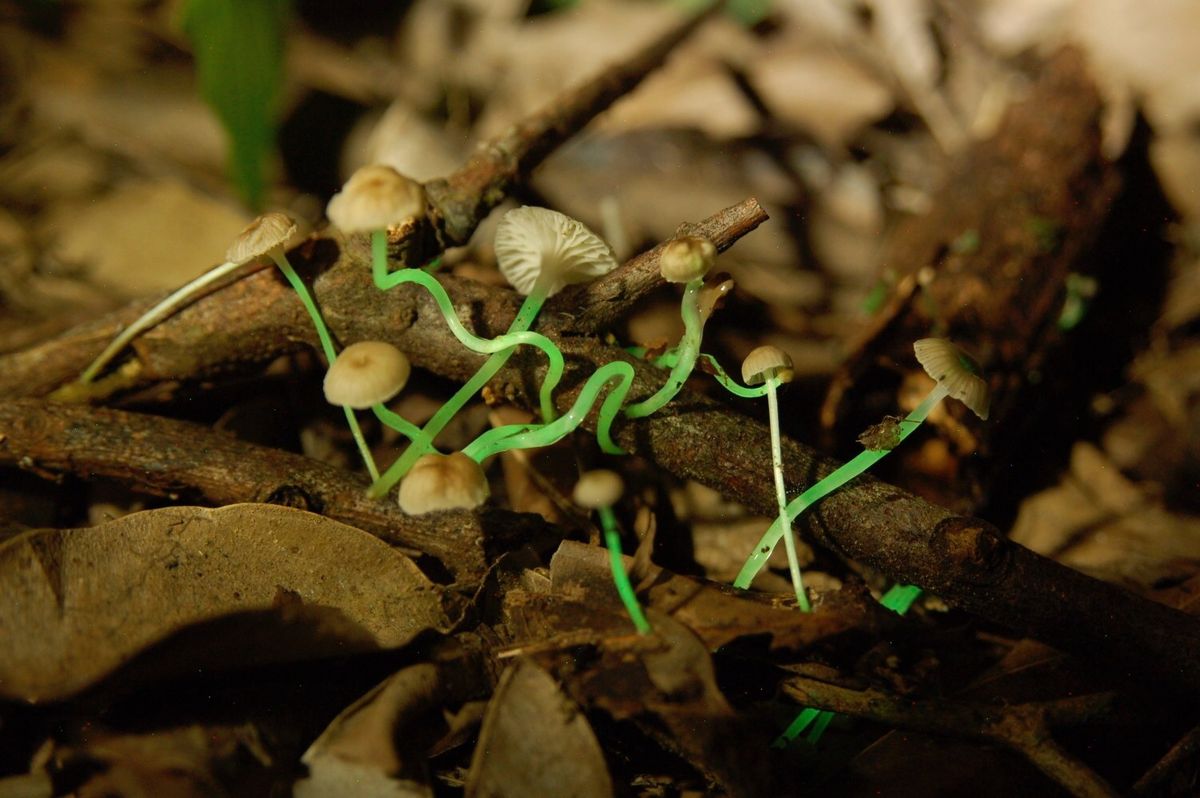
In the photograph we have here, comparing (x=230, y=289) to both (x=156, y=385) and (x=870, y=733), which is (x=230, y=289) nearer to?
(x=156, y=385)

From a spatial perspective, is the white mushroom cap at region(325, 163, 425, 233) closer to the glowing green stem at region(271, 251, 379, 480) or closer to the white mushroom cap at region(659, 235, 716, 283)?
the glowing green stem at region(271, 251, 379, 480)

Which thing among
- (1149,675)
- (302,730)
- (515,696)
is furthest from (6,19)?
(1149,675)

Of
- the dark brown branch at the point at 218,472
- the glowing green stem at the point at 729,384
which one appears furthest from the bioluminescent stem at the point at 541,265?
the glowing green stem at the point at 729,384

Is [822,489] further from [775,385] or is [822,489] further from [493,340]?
[493,340]

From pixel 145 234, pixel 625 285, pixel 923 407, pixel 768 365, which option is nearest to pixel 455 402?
pixel 625 285

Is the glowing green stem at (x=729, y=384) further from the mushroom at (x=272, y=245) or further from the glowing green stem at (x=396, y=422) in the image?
the mushroom at (x=272, y=245)
